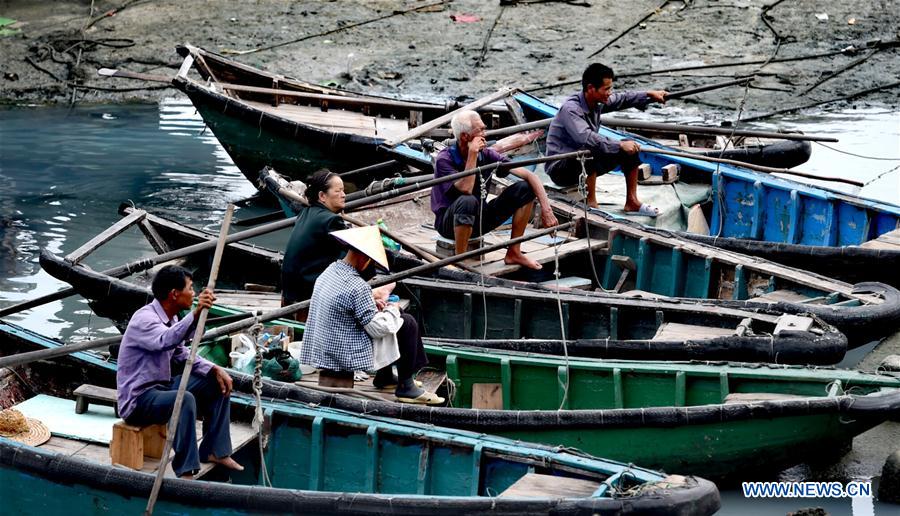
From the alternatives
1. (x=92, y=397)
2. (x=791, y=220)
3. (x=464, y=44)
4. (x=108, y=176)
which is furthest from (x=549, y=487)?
(x=464, y=44)

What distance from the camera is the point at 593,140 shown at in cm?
1069

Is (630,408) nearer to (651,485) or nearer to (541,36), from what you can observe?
(651,485)

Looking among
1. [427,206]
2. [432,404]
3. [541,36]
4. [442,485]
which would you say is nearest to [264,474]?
[442,485]

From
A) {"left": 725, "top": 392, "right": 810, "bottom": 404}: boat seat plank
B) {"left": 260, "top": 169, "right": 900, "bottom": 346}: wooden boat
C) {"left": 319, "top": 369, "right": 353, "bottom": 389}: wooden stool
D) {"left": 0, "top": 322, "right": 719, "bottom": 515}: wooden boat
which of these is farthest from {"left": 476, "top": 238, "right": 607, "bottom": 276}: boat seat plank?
{"left": 0, "top": 322, "right": 719, "bottom": 515}: wooden boat

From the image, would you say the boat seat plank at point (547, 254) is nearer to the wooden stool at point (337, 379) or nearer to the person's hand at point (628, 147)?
the person's hand at point (628, 147)

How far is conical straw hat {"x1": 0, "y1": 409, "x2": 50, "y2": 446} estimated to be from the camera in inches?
284

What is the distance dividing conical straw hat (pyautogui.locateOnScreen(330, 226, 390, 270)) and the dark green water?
463 centimetres

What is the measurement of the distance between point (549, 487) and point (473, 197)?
3817 millimetres

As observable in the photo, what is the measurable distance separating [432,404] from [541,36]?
14.5 metres

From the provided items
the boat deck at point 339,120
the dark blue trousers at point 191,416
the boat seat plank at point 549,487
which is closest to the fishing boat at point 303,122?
the boat deck at point 339,120

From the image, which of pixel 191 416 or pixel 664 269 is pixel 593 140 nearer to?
pixel 664 269

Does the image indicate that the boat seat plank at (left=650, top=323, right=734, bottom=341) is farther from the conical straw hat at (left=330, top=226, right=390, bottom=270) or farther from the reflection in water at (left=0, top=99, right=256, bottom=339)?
the reflection in water at (left=0, top=99, right=256, bottom=339)

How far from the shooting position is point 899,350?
1016 centimetres

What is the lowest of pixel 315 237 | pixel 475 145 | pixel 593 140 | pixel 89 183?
pixel 89 183
